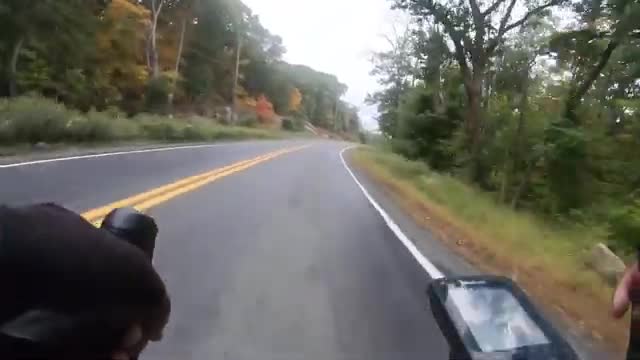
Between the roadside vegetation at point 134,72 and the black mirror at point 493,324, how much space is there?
58.7 feet

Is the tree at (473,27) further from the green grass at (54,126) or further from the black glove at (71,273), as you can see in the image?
the black glove at (71,273)

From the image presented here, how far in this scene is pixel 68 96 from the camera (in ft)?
123

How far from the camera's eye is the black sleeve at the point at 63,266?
1270 mm

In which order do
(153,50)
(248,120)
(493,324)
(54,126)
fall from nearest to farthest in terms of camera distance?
(493,324) < (54,126) < (153,50) < (248,120)

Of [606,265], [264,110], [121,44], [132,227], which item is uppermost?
[132,227]

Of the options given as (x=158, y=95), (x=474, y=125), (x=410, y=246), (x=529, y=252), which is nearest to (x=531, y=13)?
(x=474, y=125)

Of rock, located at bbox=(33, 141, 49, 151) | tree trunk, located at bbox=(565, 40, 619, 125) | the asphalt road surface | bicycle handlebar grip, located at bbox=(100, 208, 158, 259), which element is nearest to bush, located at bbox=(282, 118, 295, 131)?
tree trunk, located at bbox=(565, 40, 619, 125)

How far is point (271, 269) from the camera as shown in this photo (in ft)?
24.5

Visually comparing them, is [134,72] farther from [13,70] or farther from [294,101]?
[294,101]

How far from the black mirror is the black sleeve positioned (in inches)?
61.4

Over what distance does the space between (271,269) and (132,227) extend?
18.4ft

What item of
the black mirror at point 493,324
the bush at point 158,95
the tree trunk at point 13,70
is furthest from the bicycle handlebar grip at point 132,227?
the bush at point 158,95

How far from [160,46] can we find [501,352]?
57.2 m

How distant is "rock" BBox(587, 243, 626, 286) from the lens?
8.39 meters
